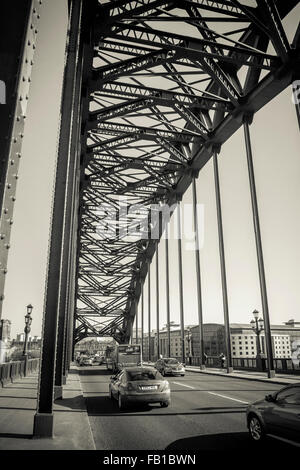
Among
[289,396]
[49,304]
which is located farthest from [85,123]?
[289,396]

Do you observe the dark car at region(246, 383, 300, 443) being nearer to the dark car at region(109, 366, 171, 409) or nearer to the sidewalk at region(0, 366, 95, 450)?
the sidewalk at region(0, 366, 95, 450)

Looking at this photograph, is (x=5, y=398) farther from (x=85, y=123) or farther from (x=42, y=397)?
(x=85, y=123)

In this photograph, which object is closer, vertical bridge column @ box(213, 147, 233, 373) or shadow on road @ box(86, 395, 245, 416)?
shadow on road @ box(86, 395, 245, 416)

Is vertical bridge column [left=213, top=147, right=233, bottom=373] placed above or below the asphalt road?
above

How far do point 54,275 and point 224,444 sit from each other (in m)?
4.24

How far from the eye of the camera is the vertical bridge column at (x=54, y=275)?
593 centimetres

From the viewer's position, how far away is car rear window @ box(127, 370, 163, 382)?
33.3 ft

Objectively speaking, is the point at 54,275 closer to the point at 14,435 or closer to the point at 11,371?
the point at 14,435

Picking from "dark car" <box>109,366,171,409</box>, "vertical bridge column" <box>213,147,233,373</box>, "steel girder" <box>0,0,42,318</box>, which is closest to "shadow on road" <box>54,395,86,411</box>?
"dark car" <box>109,366,171,409</box>

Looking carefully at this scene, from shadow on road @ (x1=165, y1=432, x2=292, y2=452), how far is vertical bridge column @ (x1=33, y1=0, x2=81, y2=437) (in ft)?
7.20

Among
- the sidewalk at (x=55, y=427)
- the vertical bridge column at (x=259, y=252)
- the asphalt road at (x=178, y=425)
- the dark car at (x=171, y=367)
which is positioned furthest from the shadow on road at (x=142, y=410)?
the dark car at (x=171, y=367)

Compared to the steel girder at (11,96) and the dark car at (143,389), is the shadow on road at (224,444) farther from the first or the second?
the steel girder at (11,96)

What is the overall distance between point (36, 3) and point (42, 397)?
5852 mm
